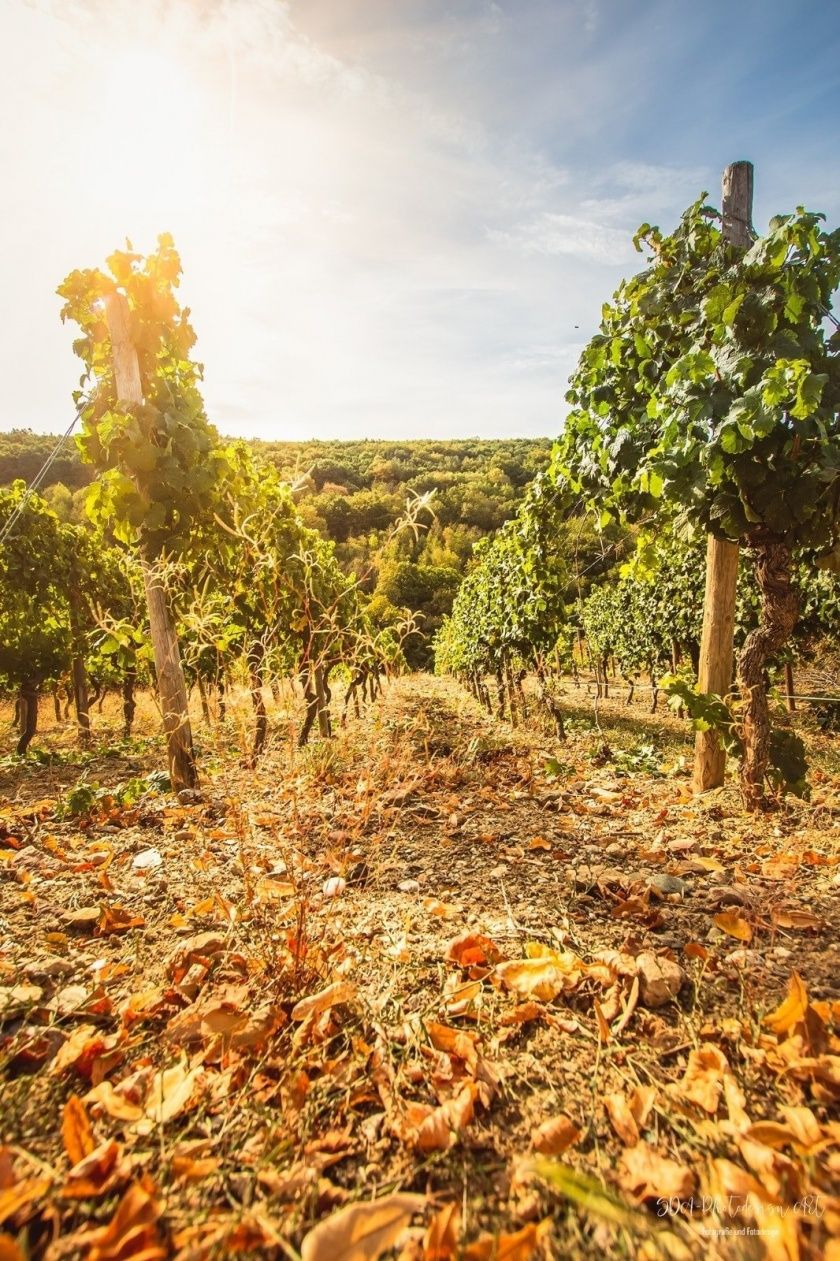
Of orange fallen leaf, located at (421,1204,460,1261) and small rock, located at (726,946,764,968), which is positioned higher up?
orange fallen leaf, located at (421,1204,460,1261)

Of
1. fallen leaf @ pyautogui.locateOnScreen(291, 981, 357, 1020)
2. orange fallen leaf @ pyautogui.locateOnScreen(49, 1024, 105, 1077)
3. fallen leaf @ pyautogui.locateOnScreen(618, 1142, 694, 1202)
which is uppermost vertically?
fallen leaf @ pyautogui.locateOnScreen(618, 1142, 694, 1202)

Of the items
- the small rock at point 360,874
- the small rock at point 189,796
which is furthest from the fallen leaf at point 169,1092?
the small rock at point 189,796

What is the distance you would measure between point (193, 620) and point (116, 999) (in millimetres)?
1283

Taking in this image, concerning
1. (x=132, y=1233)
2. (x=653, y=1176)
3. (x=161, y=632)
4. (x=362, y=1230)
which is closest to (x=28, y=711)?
(x=161, y=632)

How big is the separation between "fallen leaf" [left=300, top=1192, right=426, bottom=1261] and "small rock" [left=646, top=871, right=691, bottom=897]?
163 centimetres

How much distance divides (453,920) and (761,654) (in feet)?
9.13

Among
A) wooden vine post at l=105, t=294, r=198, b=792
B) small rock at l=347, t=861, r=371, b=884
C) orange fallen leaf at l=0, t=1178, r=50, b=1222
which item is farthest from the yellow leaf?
wooden vine post at l=105, t=294, r=198, b=792

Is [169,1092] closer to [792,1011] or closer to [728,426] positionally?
[792,1011]

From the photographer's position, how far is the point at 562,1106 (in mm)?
1284

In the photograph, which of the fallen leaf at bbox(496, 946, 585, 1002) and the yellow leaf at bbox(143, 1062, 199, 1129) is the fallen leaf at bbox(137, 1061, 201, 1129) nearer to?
the yellow leaf at bbox(143, 1062, 199, 1129)

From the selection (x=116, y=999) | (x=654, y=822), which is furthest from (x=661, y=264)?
(x=116, y=999)

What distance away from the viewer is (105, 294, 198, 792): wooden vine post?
159 inches

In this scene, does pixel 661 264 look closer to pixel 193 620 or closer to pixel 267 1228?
pixel 193 620

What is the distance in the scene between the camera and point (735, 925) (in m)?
1.97
